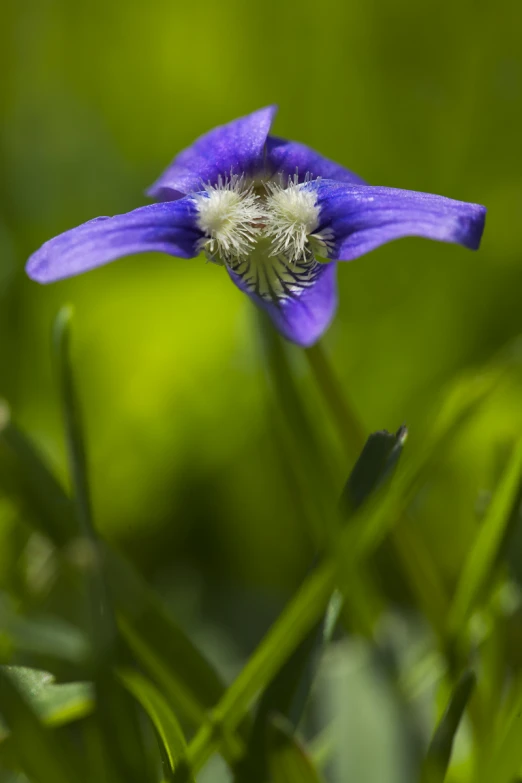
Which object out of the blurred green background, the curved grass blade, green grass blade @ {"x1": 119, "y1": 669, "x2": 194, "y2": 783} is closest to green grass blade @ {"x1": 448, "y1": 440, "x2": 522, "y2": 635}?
the curved grass blade

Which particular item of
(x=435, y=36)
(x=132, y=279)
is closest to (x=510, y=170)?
(x=435, y=36)

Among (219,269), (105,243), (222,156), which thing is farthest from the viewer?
(219,269)

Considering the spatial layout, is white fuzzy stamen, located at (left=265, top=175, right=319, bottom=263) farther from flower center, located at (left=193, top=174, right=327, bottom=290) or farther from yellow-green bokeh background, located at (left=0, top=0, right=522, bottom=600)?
yellow-green bokeh background, located at (left=0, top=0, right=522, bottom=600)

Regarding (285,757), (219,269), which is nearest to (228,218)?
(285,757)

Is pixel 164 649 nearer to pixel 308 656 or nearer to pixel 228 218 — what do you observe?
pixel 308 656

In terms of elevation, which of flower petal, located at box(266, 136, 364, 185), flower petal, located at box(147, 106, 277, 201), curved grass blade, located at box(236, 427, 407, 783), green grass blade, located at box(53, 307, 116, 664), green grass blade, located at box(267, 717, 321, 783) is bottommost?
green grass blade, located at box(267, 717, 321, 783)

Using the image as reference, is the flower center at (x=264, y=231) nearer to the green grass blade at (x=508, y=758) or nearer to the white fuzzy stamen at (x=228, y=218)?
the white fuzzy stamen at (x=228, y=218)

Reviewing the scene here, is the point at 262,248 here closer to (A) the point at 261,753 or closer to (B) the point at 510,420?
(A) the point at 261,753
